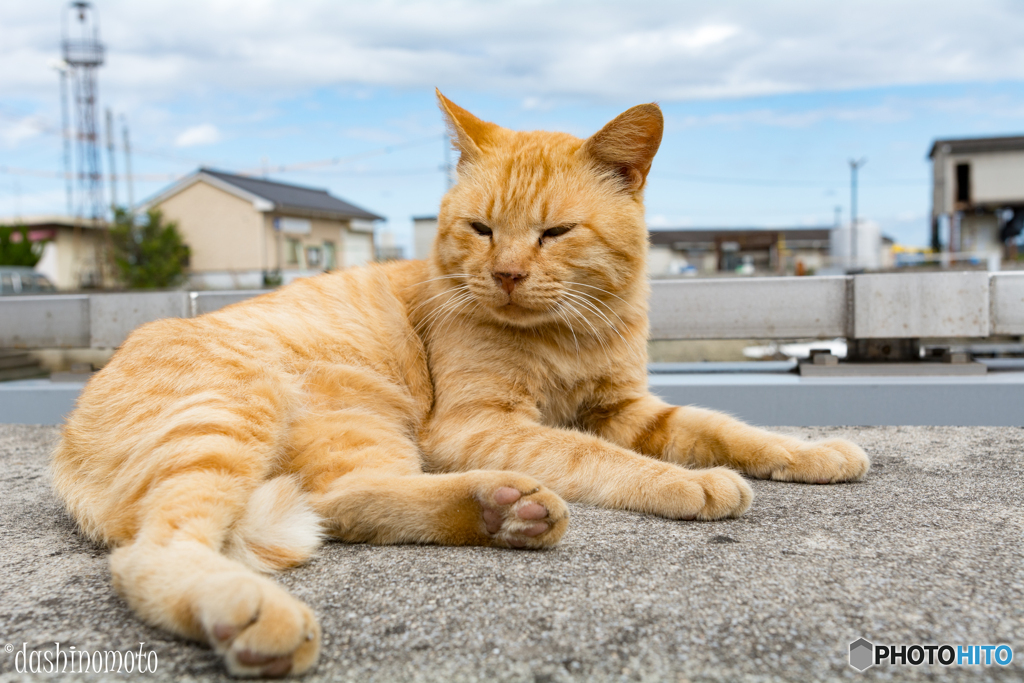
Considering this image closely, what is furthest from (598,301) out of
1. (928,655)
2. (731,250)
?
(731,250)

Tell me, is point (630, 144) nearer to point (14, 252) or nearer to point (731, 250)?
point (14, 252)

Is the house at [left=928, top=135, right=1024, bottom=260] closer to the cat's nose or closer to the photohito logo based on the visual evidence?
the cat's nose

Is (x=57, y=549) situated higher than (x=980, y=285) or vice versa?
(x=980, y=285)

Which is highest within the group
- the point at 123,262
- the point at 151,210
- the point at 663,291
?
the point at 151,210

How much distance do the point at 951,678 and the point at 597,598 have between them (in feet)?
2.03

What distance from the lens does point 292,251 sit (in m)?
25.3

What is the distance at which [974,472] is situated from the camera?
2.32m

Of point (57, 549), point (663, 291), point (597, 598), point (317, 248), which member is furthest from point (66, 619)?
point (317, 248)

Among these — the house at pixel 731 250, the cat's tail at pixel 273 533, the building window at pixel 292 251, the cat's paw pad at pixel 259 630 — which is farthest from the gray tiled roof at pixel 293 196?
the cat's paw pad at pixel 259 630

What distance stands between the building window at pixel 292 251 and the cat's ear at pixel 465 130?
2375cm

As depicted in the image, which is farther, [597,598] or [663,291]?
[663,291]

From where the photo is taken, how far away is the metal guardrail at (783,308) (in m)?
3.38

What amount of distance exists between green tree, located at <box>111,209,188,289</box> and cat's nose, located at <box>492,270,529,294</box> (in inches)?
984

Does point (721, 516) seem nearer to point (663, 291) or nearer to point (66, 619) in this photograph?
point (66, 619)
